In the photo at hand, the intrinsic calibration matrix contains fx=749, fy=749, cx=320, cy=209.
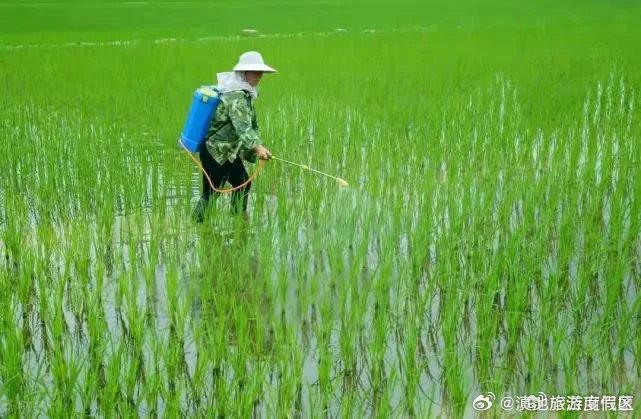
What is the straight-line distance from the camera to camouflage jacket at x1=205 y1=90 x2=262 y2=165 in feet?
13.1

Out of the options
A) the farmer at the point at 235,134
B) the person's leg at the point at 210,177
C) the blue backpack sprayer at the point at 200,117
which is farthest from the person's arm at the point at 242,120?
the person's leg at the point at 210,177

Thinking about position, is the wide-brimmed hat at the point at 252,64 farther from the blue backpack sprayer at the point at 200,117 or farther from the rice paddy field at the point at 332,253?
the rice paddy field at the point at 332,253

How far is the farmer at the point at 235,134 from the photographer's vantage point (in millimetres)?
3977

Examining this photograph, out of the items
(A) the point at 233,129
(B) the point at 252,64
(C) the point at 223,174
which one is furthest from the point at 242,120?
(C) the point at 223,174

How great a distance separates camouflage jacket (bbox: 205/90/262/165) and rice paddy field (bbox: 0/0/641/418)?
369 millimetres

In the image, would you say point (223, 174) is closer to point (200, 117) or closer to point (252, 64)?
point (200, 117)

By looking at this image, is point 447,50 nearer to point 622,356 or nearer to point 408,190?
point 408,190

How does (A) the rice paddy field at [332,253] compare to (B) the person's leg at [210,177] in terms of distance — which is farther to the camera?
(B) the person's leg at [210,177]

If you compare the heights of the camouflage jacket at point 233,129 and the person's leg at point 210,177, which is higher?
the camouflage jacket at point 233,129

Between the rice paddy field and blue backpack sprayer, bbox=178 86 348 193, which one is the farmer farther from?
the rice paddy field

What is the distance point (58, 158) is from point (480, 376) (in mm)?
3589

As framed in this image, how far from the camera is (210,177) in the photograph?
4.37 m

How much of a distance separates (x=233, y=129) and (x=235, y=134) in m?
0.04

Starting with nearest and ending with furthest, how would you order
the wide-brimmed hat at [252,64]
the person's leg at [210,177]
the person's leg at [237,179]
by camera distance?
the wide-brimmed hat at [252,64]
the person's leg at [210,177]
the person's leg at [237,179]
